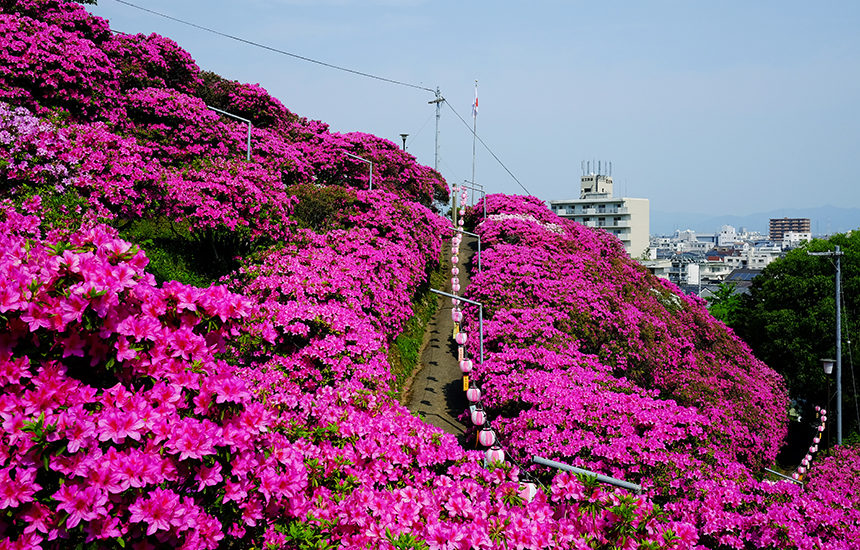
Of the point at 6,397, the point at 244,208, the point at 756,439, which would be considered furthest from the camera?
the point at 756,439

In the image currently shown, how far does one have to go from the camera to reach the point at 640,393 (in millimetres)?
10898

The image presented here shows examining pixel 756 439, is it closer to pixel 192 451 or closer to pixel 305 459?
pixel 305 459

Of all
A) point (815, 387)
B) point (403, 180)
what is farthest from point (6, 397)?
point (815, 387)

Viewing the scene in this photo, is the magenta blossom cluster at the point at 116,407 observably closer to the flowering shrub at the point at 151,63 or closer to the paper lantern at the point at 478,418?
the paper lantern at the point at 478,418

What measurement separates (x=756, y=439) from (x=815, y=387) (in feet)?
40.6

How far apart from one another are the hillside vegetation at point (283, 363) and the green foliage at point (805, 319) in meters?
5.63

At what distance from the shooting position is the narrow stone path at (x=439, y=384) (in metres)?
11.8

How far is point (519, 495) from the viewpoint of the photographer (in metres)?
4.31

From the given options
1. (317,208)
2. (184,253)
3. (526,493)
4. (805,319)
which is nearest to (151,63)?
(317,208)

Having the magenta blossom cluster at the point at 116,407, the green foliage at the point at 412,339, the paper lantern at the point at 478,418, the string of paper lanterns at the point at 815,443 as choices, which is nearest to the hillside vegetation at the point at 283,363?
the magenta blossom cluster at the point at 116,407

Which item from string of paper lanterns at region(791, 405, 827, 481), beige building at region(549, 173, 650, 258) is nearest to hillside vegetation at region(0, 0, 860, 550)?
string of paper lanterns at region(791, 405, 827, 481)

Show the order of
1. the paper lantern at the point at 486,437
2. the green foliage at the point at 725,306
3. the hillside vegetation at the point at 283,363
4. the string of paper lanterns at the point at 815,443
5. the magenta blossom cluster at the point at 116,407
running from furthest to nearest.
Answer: the green foliage at the point at 725,306 → the string of paper lanterns at the point at 815,443 → the paper lantern at the point at 486,437 → the hillside vegetation at the point at 283,363 → the magenta blossom cluster at the point at 116,407

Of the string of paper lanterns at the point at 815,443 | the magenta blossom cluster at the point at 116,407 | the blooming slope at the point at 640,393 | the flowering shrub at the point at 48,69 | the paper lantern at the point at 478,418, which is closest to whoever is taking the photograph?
the magenta blossom cluster at the point at 116,407

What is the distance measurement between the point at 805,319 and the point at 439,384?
1861cm
